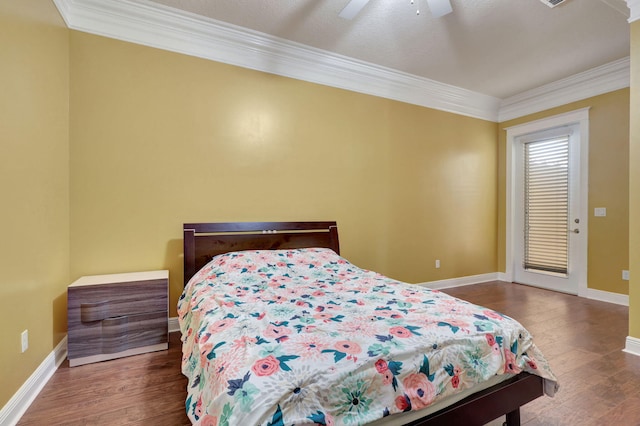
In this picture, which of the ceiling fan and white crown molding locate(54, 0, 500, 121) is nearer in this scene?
the ceiling fan

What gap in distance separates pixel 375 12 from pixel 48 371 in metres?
3.69

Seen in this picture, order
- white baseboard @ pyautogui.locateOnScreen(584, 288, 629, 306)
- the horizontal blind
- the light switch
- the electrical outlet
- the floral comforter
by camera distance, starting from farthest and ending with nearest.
Result: 1. the horizontal blind
2. the light switch
3. white baseboard @ pyautogui.locateOnScreen(584, 288, 629, 306)
4. the electrical outlet
5. the floral comforter

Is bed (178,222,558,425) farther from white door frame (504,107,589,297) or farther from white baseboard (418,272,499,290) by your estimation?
white door frame (504,107,589,297)

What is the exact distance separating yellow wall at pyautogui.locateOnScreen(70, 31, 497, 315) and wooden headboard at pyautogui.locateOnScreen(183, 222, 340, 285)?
13 cm

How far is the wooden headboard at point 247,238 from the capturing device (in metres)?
2.85

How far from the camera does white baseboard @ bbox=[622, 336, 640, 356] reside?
7.96 ft

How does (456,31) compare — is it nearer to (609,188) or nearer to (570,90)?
(570,90)

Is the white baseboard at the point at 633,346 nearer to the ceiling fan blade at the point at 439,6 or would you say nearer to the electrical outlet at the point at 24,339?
the ceiling fan blade at the point at 439,6

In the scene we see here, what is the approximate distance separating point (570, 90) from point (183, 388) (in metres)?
5.49

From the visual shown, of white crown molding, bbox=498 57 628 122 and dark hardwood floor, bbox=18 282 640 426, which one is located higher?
white crown molding, bbox=498 57 628 122

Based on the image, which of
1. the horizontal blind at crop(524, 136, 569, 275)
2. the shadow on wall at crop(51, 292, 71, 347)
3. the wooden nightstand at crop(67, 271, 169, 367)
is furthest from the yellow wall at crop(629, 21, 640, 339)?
the shadow on wall at crop(51, 292, 71, 347)

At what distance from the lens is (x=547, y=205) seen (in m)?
4.48

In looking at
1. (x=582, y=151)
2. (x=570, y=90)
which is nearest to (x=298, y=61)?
(x=570, y=90)

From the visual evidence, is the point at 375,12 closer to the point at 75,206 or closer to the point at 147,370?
the point at 75,206
